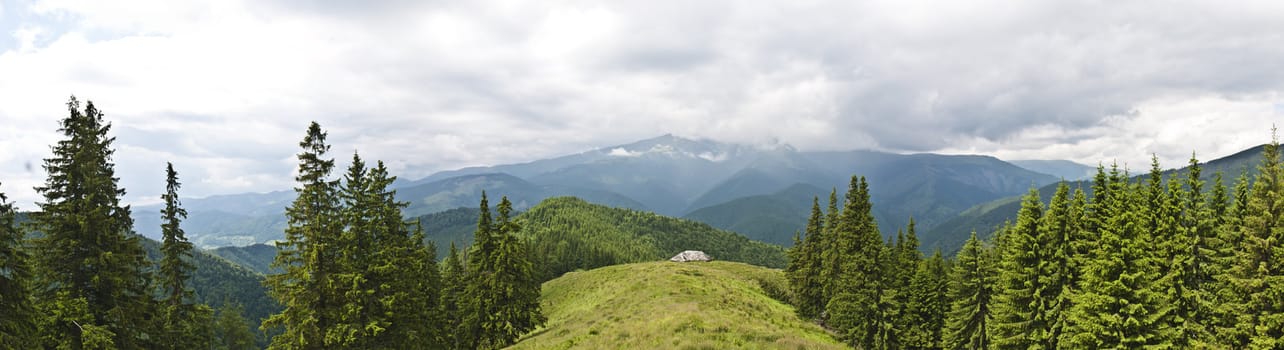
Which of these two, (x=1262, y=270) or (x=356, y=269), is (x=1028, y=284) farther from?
(x=356, y=269)

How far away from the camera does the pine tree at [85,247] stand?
20250 mm

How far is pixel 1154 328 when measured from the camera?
84.4ft

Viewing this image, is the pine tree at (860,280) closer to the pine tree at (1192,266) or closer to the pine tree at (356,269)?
the pine tree at (1192,266)

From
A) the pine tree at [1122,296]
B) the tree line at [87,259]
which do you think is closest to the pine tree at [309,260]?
the tree line at [87,259]

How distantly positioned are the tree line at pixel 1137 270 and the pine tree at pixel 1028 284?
0.07m

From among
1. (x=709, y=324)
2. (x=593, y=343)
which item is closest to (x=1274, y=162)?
(x=709, y=324)

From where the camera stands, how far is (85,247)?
21094mm

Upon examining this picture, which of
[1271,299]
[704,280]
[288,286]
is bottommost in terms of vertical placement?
[704,280]

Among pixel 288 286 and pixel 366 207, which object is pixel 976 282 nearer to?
pixel 366 207

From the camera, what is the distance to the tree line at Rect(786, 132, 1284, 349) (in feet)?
82.3

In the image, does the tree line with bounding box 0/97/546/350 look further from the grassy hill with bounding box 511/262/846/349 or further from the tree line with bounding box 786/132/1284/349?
the tree line with bounding box 786/132/1284/349

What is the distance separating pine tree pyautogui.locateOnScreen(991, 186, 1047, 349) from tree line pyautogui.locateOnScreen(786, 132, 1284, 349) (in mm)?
70

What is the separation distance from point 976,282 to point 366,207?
136 ft

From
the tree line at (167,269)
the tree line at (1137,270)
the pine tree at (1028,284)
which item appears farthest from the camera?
the pine tree at (1028,284)
